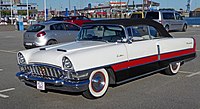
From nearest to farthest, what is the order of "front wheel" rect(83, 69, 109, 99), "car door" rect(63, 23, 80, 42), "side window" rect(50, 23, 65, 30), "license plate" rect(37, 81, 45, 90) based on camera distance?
"license plate" rect(37, 81, 45, 90)
"front wheel" rect(83, 69, 109, 99)
"side window" rect(50, 23, 65, 30)
"car door" rect(63, 23, 80, 42)

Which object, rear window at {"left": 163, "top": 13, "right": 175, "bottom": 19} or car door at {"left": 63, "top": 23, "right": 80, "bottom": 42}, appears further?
rear window at {"left": 163, "top": 13, "right": 175, "bottom": 19}

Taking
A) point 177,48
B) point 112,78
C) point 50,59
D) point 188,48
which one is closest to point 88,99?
point 112,78

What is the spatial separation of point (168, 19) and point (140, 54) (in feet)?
58.8

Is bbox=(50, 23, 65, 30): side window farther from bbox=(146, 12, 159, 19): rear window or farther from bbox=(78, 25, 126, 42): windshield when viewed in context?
bbox=(146, 12, 159, 19): rear window

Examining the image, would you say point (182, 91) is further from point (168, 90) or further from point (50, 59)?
point (50, 59)

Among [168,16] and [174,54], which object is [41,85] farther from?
[168,16]

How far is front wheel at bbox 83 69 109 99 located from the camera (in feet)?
17.0

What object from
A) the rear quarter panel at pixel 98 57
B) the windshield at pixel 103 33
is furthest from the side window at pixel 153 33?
the rear quarter panel at pixel 98 57

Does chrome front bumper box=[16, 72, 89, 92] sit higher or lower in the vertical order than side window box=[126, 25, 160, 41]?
lower

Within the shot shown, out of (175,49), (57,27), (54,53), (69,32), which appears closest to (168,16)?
(69,32)

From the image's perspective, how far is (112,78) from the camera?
5.54 m

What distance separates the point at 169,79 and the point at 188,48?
119 centimetres

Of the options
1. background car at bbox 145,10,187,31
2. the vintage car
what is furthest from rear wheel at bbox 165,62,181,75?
background car at bbox 145,10,187,31

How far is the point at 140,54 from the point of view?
236 inches
